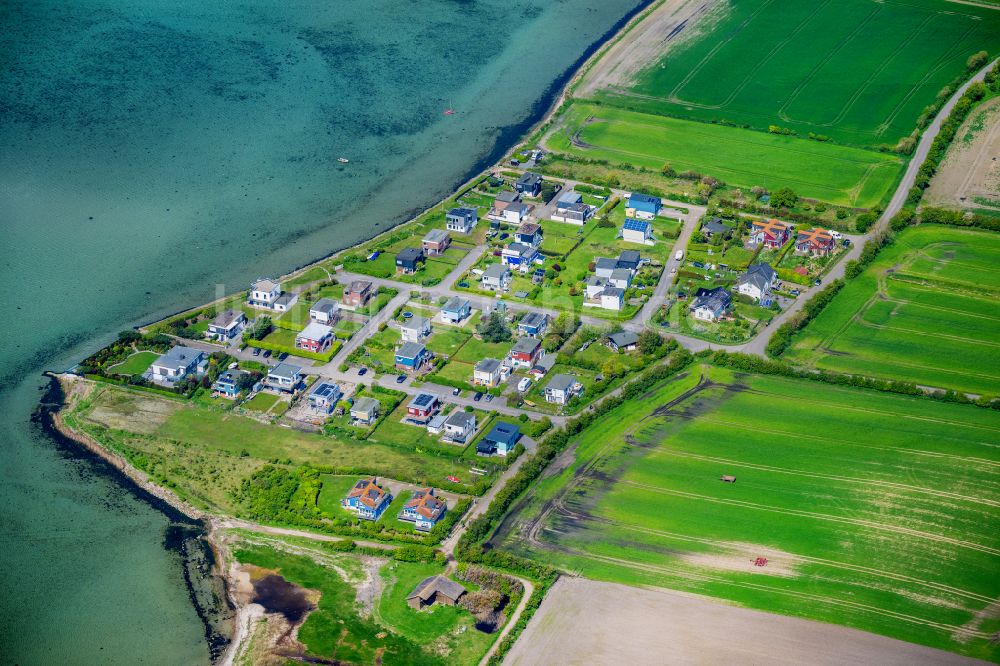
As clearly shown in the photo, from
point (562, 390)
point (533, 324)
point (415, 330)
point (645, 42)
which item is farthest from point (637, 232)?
point (645, 42)

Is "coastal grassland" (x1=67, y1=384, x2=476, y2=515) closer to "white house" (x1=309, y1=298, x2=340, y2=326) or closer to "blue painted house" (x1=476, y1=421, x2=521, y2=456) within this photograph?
"blue painted house" (x1=476, y1=421, x2=521, y2=456)

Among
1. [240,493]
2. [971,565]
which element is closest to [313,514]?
[240,493]

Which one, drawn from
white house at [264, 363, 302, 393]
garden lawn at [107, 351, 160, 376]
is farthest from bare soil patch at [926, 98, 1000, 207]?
garden lawn at [107, 351, 160, 376]

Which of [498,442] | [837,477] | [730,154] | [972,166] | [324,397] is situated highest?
[730,154]

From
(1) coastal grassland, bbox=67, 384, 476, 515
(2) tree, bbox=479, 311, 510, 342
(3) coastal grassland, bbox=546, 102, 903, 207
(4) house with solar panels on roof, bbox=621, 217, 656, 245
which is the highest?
(3) coastal grassland, bbox=546, 102, 903, 207

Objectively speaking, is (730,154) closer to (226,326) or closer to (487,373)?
(487,373)

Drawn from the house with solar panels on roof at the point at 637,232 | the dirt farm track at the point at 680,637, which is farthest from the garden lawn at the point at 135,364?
the house with solar panels on roof at the point at 637,232
